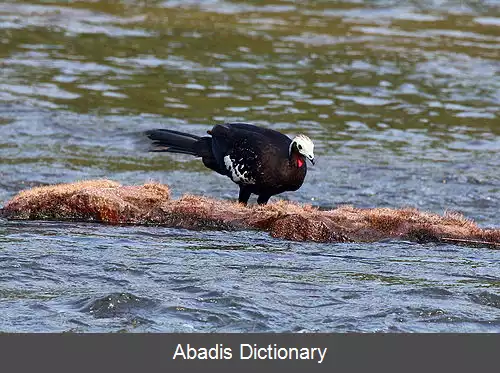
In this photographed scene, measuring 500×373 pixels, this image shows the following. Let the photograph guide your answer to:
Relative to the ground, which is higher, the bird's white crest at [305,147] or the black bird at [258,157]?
the bird's white crest at [305,147]

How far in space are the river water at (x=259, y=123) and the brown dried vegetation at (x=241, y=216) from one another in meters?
0.15

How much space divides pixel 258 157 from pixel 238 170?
28cm

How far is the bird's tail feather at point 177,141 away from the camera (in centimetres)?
1137

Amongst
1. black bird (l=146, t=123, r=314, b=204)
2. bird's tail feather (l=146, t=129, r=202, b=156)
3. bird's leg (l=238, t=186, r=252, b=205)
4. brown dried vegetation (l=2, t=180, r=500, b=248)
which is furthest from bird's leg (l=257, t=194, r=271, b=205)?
bird's tail feather (l=146, t=129, r=202, b=156)

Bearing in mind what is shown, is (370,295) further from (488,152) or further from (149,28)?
(149,28)

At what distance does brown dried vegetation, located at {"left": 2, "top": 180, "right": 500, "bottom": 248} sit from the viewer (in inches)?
374

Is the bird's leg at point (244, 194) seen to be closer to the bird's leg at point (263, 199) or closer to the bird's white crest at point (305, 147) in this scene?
the bird's leg at point (263, 199)

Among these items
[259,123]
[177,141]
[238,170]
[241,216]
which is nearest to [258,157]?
[238,170]

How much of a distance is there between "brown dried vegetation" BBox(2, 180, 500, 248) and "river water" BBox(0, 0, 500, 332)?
0.49 feet

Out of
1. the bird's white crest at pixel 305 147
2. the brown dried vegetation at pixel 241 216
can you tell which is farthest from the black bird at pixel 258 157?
the brown dried vegetation at pixel 241 216

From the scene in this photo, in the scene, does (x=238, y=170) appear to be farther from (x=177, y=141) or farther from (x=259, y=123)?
(x=259, y=123)

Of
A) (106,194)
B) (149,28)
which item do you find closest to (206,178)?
(106,194)

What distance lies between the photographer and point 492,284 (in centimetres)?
841

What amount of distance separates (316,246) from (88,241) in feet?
5.91
